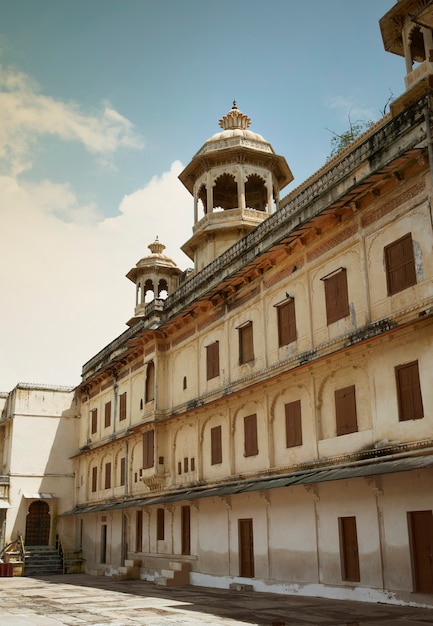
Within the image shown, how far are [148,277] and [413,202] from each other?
25941mm

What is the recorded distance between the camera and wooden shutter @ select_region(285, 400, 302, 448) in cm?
1881

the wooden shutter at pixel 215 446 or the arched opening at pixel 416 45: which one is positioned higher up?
the arched opening at pixel 416 45

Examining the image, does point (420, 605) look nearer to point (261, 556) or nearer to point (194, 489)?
point (261, 556)

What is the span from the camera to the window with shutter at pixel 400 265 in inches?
607

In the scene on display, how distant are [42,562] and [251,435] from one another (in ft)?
61.4

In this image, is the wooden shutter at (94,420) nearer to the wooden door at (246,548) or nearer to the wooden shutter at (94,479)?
the wooden shutter at (94,479)

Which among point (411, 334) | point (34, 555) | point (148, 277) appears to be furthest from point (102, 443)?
point (411, 334)

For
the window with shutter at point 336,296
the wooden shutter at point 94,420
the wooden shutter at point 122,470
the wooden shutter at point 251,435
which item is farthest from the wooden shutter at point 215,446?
the wooden shutter at point 94,420

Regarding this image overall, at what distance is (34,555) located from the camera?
113ft

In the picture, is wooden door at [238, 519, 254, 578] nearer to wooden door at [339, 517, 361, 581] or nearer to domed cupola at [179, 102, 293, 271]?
wooden door at [339, 517, 361, 581]

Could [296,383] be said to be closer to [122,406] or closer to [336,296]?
[336,296]

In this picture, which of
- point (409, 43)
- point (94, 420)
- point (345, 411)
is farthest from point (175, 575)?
point (409, 43)

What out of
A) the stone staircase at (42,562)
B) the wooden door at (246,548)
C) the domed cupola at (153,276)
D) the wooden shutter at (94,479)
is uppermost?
the domed cupola at (153,276)

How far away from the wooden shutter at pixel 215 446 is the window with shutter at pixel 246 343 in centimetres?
287
